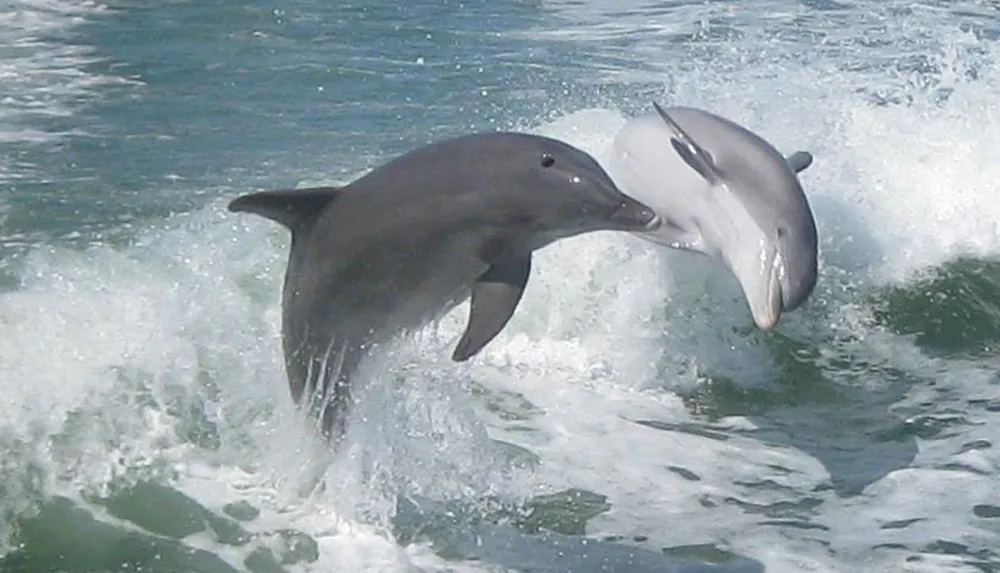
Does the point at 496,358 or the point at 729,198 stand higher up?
the point at 729,198

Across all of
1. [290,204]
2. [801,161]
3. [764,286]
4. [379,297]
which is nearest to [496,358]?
[801,161]

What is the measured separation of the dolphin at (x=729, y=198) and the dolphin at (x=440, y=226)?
101 cm

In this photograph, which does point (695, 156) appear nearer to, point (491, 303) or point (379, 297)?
point (491, 303)

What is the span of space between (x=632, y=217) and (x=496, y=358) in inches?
118

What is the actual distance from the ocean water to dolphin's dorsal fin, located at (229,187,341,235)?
0.68 meters

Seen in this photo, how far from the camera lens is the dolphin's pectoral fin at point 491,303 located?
6.78 m

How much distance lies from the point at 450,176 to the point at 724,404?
3111mm

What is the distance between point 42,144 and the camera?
44.8 feet

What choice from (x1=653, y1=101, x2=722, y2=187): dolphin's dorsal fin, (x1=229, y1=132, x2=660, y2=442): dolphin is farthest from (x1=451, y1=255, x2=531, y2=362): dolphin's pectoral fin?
(x1=653, y1=101, x2=722, y2=187): dolphin's dorsal fin

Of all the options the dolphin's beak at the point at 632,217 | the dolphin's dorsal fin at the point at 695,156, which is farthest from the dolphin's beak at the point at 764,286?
the dolphin's beak at the point at 632,217

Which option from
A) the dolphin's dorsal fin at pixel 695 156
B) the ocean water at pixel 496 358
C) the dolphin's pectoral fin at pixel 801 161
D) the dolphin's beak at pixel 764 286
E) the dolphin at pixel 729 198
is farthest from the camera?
the dolphin's pectoral fin at pixel 801 161

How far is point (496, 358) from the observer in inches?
380

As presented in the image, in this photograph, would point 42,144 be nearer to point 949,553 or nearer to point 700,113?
point 700,113

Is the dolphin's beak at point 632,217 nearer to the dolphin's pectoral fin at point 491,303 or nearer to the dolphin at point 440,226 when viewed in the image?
the dolphin at point 440,226
